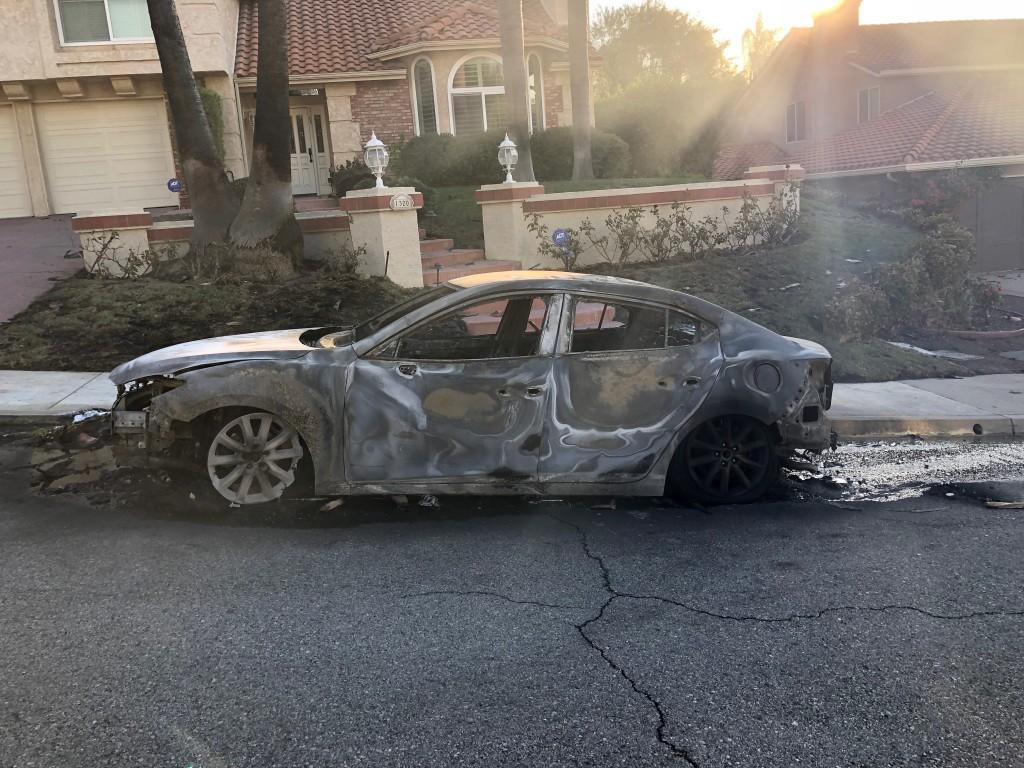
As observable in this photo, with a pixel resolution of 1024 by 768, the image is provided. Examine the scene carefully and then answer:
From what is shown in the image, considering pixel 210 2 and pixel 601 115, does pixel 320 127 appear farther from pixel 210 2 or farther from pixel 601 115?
pixel 601 115

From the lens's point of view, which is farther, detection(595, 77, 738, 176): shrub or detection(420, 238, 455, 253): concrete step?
detection(595, 77, 738, 176): shrub

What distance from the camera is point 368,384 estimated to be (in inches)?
207

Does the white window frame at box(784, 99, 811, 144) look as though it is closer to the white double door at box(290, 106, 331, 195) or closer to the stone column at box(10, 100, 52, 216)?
the white double door at box(290, 106, 331, 195)

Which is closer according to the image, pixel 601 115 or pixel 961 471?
pixel 961 471

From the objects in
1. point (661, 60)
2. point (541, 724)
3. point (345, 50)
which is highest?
point (661, 60)

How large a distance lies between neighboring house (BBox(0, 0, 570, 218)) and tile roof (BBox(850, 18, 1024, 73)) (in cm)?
1263

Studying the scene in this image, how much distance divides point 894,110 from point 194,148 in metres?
23.6

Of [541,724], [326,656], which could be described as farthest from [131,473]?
[541,724]

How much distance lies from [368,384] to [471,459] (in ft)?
2.58

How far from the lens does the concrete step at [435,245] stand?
45.6 feet

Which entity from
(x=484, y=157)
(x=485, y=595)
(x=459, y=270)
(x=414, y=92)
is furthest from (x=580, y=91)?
(x=485, y=595)

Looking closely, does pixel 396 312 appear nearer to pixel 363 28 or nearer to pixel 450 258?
pixel 450 258

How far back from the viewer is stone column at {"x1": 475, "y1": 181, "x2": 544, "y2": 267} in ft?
43.7

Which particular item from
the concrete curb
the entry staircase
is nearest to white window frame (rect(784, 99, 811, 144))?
the entry staircase
